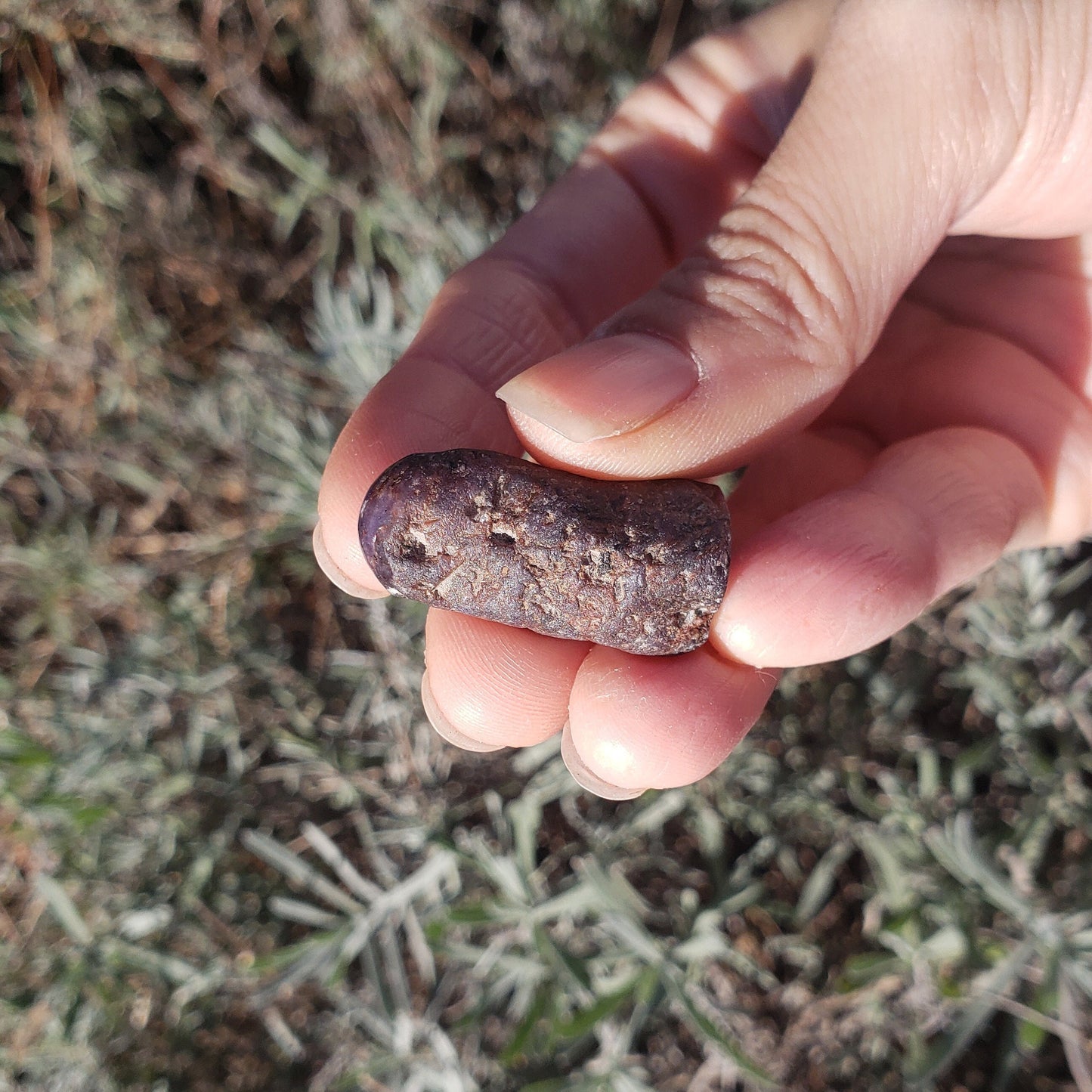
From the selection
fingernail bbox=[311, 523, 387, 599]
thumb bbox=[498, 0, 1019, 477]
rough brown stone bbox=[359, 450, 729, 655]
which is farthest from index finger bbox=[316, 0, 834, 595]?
thumb bbox=[498, 0, 1019, 477]

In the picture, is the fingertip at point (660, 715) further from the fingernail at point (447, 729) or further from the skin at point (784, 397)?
the fingernail at point (447, 729)

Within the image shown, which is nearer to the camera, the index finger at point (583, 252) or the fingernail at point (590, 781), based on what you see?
the fingernail at point (590, 781)

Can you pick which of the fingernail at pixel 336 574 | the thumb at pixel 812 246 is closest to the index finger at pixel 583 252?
the fingernail at pixel 336 574

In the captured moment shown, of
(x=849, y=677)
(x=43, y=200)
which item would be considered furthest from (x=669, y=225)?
(x=43, y=200)

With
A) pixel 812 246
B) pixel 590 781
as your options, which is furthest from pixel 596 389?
pixel 590 781

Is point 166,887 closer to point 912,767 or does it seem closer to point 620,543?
point 620,543

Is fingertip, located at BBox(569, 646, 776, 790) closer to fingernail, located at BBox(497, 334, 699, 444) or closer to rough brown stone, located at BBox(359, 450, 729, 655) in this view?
rough brown stone, located at BBox(359, 450, 729, 655)

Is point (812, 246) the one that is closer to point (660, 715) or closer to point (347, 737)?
point (660, 715)
